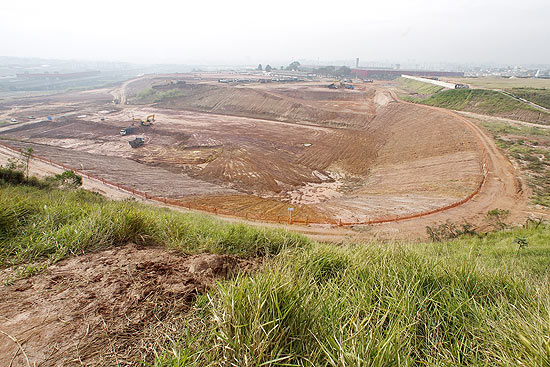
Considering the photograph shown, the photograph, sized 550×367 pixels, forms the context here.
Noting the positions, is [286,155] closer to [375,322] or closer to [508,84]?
[375,322]

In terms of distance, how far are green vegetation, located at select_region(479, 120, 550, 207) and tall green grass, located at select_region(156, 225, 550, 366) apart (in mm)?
17971

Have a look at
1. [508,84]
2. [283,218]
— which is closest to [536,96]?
[508,84]

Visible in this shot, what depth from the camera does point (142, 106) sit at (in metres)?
67.4

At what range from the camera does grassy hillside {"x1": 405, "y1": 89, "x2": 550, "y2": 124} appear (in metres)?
35.1

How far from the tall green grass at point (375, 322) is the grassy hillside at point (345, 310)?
0.5 inches

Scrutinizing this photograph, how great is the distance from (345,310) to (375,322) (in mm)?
372

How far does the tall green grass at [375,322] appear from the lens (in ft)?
7.78

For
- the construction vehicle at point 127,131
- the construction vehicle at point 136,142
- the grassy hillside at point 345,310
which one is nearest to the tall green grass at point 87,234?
the grassy hillside at point 345,310

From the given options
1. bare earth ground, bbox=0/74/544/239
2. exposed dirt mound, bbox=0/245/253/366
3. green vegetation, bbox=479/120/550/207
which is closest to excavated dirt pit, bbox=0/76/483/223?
bare earth ground, bbox=0/74/544/239

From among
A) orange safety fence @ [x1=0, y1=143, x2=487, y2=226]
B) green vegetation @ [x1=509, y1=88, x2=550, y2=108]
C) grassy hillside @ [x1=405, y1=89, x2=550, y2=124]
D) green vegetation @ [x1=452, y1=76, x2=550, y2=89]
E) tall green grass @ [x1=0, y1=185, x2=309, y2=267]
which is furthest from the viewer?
green vegetation @ [x1=452, y1=76, x2=550, y2=89]

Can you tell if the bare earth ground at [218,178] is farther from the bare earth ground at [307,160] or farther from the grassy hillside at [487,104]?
the grassy hillside at [487,104]

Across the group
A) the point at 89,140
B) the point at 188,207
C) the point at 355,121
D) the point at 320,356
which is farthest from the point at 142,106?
the point at 320,356

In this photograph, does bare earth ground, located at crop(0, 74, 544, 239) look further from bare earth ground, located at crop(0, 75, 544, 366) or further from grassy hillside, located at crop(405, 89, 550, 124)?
grassy hillside, located at crop(405, 89, 550, 124)

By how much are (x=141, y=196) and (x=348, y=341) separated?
22.4 metres
